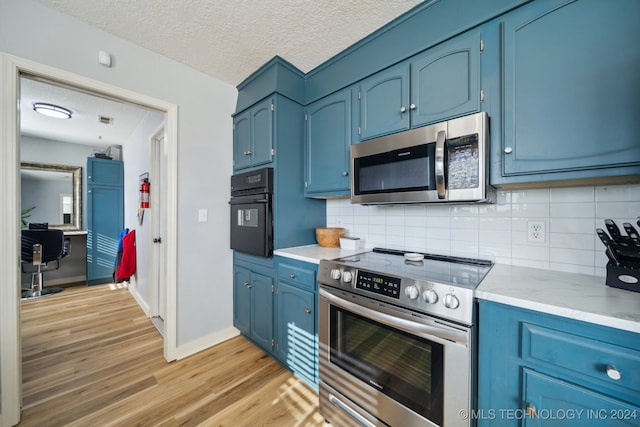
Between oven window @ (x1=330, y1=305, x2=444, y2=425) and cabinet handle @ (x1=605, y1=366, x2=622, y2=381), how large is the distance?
46 cm

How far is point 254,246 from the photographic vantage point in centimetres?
199

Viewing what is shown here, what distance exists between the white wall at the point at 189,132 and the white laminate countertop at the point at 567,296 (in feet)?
7.02

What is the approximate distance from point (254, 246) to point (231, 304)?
0.82 meters

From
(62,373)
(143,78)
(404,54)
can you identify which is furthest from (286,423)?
(143,78)

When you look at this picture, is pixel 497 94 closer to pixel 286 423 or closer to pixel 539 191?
pixel 539 191

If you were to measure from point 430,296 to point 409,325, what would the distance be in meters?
0.18

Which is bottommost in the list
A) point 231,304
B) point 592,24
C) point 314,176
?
point 231,304

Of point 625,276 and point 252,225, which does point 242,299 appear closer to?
point 252,225

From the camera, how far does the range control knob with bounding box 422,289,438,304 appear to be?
1.00 meters

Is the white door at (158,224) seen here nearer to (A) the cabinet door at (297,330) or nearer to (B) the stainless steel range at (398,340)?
(A) the cabinet door at (297,330)

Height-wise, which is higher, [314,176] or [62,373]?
[314,176]

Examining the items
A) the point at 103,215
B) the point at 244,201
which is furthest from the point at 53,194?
the point at 244,201

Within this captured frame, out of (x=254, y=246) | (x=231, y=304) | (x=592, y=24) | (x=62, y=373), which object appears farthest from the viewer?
(x=231, y=304)

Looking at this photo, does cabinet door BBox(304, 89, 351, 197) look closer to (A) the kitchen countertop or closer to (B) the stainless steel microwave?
(B) the stainless steel microwave
